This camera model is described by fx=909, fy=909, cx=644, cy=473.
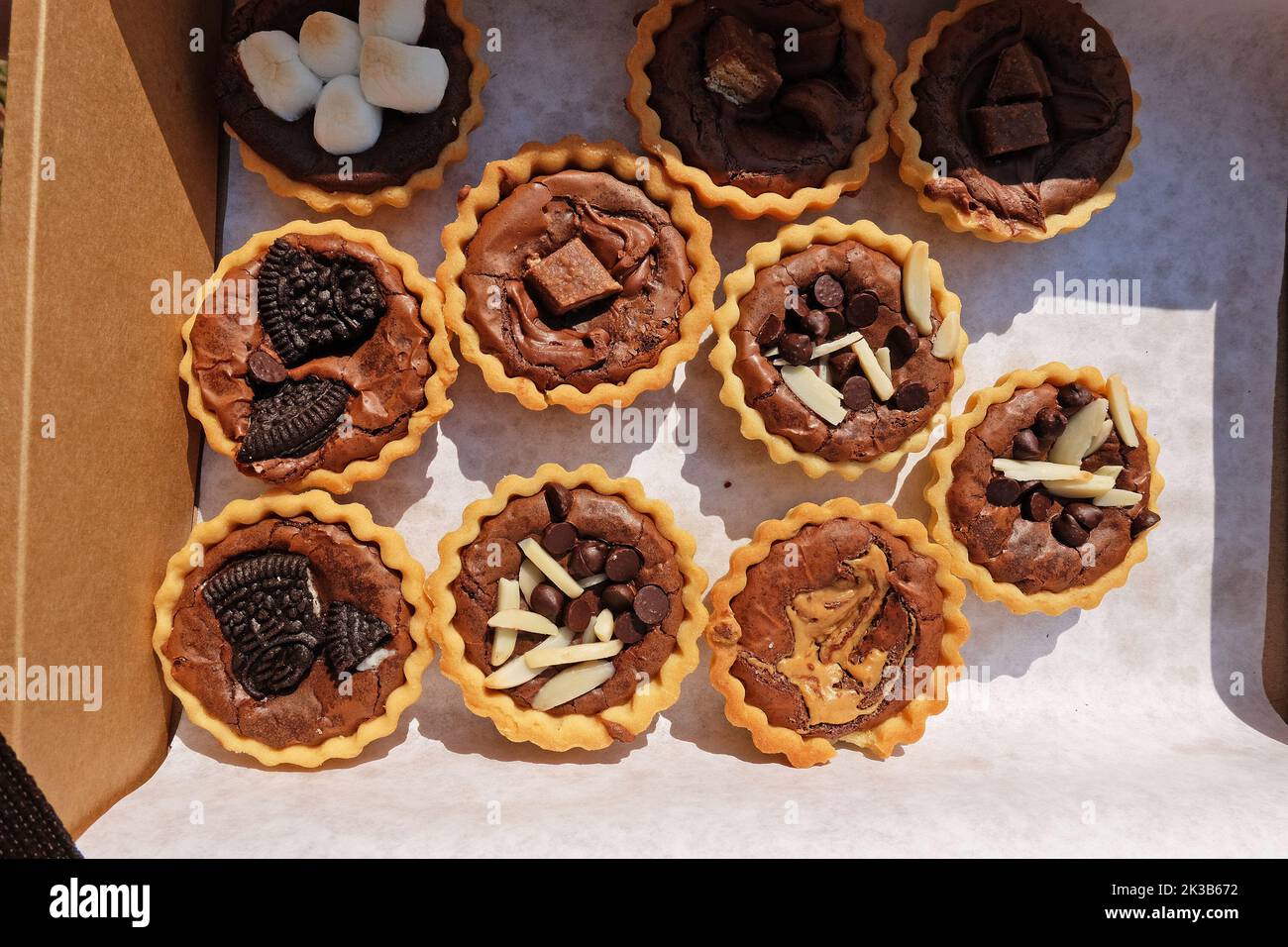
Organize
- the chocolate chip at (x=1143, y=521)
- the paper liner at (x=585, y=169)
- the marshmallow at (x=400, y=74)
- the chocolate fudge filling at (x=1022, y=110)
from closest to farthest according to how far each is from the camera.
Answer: the marshmallow at (x=400, y=74) → the paper liner at (x=585, y=169) → the chocolate fudge filling at (x=1022, y=110) → the chocolate chip at (x=1143, y=521)

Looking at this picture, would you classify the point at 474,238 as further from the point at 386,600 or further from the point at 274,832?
the point at 274,832

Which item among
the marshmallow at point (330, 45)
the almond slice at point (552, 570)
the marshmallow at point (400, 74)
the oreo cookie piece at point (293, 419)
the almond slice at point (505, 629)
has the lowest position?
the almond slice at point (505, 629)

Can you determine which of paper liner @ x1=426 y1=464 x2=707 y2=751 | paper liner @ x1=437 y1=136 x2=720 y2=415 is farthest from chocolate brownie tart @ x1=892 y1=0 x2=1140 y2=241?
paper liner @ x1=426 y1=464 x2=707 y2=751

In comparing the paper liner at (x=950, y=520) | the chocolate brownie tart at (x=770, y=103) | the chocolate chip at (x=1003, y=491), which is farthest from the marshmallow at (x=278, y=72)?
the chocolate chip at (x=1003, y=491)

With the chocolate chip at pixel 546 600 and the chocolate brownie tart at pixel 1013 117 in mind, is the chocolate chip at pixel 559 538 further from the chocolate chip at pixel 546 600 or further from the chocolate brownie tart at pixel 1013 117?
the chocolate brownie tart at pixel 1013 117

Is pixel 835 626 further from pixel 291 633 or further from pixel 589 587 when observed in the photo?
pixel 291 633

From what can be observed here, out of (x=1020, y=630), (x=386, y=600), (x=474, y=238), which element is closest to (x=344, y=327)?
(x=474, y=238)

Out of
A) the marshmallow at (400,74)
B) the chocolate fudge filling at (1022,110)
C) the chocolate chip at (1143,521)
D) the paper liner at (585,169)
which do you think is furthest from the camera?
the chocolate chip at (1143,521)
